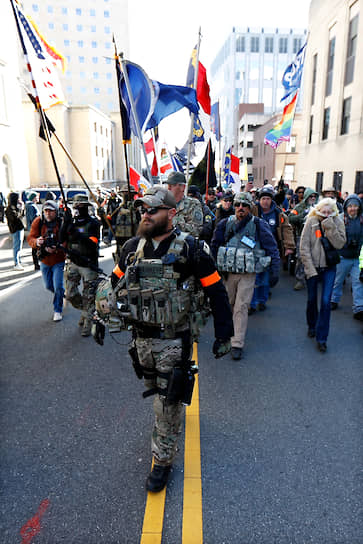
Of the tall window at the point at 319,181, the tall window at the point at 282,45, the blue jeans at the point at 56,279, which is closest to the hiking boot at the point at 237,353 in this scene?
the blue jeans at the point at 56,279

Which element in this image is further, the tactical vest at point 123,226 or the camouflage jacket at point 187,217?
the tactical vest at point 123,226

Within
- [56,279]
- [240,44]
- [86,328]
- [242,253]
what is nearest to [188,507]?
[242,253]

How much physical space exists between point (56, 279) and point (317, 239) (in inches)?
153

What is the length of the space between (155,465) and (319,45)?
28.6 metres

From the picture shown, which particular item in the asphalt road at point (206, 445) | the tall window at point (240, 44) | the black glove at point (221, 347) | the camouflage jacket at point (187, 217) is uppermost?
the tall window at point (240, 44)

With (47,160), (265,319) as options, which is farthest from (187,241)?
(47,160)

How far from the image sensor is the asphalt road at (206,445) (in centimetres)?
244

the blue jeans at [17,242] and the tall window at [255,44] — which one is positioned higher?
the tall window at [255,44]

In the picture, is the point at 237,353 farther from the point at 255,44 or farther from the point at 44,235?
the point at 255,44

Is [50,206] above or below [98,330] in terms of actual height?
above

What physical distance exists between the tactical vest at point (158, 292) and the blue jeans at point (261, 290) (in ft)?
12.8

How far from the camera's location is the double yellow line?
7.73ft

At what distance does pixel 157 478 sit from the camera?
2.72 meters

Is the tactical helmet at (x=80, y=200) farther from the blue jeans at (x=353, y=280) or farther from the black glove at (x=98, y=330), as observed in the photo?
the blue jeans at (x=353, y=280)
